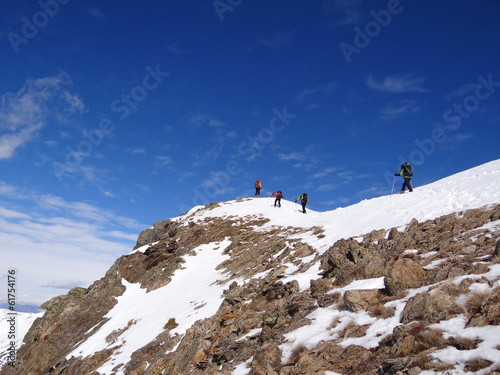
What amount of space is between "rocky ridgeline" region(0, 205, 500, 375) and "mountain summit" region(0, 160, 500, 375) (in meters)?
0.04

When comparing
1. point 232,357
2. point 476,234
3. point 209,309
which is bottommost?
point 232,357

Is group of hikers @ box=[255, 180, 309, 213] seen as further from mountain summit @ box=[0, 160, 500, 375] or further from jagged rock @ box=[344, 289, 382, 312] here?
jagged rock @ box=[344, 289, 382, 312]

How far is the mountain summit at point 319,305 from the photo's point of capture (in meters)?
6.68

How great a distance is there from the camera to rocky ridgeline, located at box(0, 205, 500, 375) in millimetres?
6582

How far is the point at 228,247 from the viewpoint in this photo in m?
31.0

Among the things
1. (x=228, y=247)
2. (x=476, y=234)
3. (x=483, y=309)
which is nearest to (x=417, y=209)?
(x=476, y=234)

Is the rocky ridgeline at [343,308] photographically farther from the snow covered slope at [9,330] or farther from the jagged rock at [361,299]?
the snow covered slope at [9,330]

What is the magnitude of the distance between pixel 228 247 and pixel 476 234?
23115mm

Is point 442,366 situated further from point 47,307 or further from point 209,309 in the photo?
point 47,307

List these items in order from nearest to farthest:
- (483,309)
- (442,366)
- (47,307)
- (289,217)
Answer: (442,366), (483,309), (47,307), (289,217)

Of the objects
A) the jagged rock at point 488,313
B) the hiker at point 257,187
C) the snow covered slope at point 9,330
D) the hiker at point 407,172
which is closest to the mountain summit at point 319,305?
the jagged rock at point 488,313

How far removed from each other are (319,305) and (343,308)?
1.16 metres

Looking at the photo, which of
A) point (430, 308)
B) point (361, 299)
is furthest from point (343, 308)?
point (430, 308)

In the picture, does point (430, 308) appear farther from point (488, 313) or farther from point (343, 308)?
point (343, 308)
